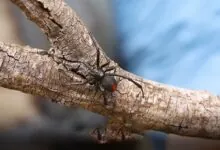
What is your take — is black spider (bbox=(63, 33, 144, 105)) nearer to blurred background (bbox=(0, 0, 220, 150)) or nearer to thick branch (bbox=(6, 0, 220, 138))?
thick branch (bbox=(6, 0, 220, 138))

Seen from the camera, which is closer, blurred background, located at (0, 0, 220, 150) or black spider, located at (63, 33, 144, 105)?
black spider, located at (63, 33, 144, 105)

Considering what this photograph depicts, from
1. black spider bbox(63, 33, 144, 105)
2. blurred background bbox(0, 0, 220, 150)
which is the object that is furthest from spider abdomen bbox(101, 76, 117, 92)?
blurred background bbox(0, 0, 220, 150)

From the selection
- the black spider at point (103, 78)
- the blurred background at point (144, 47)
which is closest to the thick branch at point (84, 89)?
the black spider at point (103, 78)

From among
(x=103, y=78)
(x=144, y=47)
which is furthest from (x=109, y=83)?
(x=144, y=47)

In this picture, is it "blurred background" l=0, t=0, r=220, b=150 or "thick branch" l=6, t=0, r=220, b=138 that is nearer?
"thick branch" l=6, t=0, r=220, b=138

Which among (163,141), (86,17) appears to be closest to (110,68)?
(163,141)

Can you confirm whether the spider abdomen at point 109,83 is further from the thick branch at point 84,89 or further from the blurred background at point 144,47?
the blurred background at point 144,47
